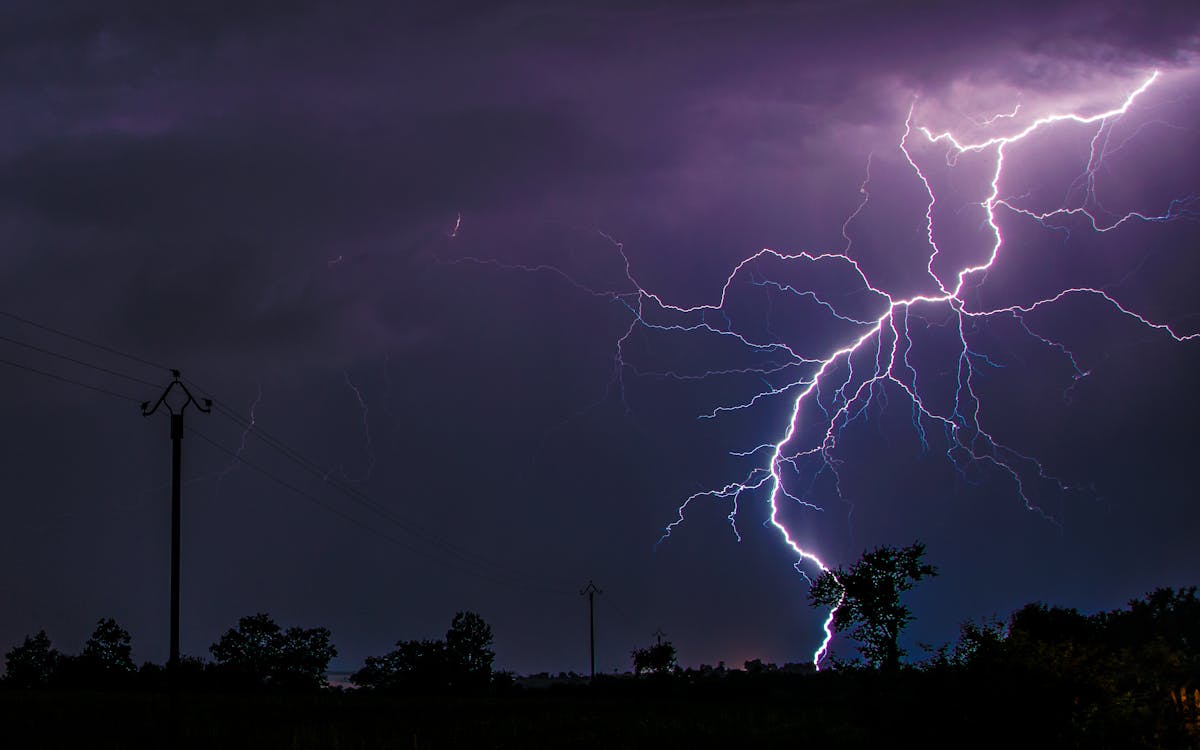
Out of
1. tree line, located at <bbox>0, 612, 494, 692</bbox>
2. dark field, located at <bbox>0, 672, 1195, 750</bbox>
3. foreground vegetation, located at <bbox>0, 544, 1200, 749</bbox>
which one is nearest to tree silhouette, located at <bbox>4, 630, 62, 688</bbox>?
tree line, located at <bbox>0, 612, 494, 692</bbox>

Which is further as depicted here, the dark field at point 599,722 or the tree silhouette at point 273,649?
the tree silhouette at point 273,649

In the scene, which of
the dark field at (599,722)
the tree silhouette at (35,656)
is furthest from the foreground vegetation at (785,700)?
the tree silhouette at (35,656)

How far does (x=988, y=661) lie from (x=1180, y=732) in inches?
124

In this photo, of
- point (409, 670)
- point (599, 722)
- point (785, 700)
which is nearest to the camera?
point (599, 722)

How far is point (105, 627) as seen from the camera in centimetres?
8400

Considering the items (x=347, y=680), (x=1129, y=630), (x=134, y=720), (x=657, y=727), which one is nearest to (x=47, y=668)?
(x=347, y=680)

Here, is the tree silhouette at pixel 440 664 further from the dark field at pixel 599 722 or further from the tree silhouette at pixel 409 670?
the dark field at pixel 599 722

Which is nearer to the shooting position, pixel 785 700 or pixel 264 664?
pixel 785 700

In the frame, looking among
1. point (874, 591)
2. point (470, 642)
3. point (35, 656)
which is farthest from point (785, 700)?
A: point (35, 656)

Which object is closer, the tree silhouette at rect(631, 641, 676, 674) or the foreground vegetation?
the foreground vegetation

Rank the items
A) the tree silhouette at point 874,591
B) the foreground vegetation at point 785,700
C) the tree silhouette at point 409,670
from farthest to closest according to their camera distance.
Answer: the tree silhouette at point 409,670 < the tree silhouette at point 874,591 < the foreground vegetation at point 785,700

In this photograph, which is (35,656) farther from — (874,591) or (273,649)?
(874,591)

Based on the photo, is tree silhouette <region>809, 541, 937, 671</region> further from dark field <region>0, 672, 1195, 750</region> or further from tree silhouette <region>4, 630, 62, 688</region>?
tree silhouette <region>4, 630, 62, 688</region>

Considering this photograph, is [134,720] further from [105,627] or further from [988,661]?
[105,627]
